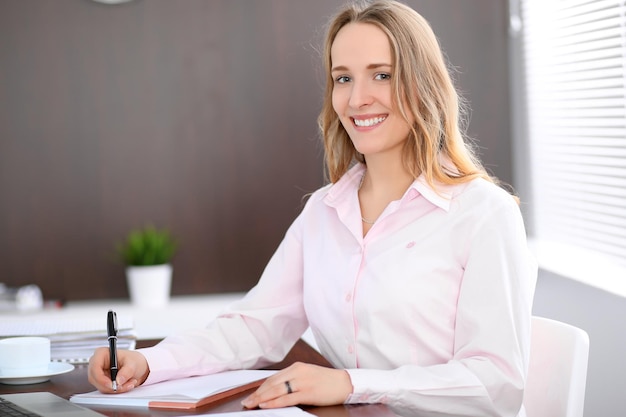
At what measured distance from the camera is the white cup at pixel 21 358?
1.88 m

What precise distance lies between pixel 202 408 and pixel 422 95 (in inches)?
30.4

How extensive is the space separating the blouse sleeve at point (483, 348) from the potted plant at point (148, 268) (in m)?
2.27

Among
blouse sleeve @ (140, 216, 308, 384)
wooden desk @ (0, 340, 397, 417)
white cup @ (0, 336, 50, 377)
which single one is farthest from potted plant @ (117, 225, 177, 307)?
white cup @ (0, 336, 50, 377)

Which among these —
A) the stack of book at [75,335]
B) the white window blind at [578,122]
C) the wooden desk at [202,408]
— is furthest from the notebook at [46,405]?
the white window blind at [578,122]

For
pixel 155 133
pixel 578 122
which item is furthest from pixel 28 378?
pixel 578 122

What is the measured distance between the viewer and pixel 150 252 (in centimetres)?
383

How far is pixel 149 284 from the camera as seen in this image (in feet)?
12.5

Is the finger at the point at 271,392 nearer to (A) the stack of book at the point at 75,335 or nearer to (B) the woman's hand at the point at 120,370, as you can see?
(B) the woman's hand at the point at 120,370

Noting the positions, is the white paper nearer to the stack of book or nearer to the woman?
the woman

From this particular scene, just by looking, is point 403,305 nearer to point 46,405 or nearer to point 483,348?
point 483,348

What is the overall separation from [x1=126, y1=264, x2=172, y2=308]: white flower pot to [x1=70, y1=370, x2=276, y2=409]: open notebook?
6.59 ft

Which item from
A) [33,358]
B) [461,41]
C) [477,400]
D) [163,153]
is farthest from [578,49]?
[33,358]

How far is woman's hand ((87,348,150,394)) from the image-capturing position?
172cm

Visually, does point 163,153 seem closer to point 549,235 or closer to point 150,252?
point 150,252
